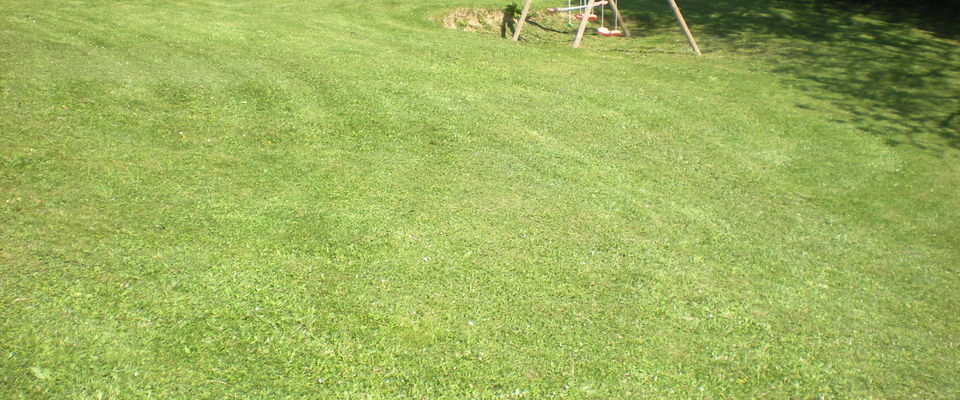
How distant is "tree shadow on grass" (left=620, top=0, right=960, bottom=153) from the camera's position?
1021cm

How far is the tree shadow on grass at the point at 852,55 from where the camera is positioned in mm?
10211

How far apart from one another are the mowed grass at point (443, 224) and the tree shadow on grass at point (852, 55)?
12cm

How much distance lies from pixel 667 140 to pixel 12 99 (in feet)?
25.0

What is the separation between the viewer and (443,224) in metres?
6.03

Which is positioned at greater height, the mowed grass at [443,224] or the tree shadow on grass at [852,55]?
the tree shadow on grass at [852,55]

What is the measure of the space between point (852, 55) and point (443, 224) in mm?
11248

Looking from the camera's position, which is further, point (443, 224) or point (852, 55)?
point (852, 55)

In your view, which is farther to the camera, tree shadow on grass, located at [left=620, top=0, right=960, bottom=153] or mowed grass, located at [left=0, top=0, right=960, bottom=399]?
tree shadow on grass, located at [left=620, top=0, right=960, bottom=153]

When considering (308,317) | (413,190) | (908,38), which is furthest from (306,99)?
(908,38)

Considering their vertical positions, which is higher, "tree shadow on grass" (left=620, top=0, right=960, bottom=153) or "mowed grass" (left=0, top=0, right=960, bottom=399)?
"tree shadow on grass" (left=620, top=0, right=960, bottom=153)

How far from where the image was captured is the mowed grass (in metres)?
4.38

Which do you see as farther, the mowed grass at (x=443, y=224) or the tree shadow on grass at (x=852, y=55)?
the tree shadow on grass at (x=852, y=55)

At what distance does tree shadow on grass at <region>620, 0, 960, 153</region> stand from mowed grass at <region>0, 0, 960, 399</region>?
12 cm

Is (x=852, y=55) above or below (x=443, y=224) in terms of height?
above
